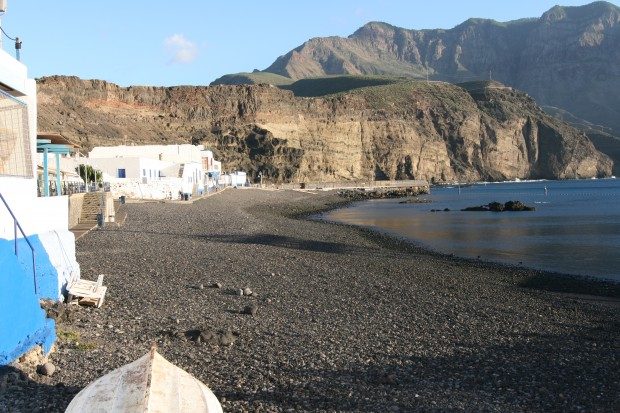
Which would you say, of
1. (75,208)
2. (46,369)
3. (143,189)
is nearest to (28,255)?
(46,369)

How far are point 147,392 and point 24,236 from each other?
5112 mm

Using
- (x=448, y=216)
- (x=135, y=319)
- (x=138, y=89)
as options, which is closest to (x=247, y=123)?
(x=138, y=89)

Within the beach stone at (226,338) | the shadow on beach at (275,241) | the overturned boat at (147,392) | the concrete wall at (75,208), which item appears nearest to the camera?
the overturned boat at (147,392)

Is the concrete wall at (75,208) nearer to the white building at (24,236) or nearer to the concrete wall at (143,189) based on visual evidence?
the white building at (24,236)

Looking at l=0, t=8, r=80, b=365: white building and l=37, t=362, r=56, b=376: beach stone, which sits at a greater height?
l=0, t=8, r=80, b=365: white building

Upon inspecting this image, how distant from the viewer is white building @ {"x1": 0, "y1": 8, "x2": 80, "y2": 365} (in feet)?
23.8

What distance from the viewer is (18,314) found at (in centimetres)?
730

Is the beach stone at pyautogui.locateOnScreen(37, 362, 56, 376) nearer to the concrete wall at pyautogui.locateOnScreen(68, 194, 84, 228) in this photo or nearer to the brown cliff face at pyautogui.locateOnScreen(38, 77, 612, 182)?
the concrete wall at pyautogui.locateOnScreen(68, 194, 84, 228)

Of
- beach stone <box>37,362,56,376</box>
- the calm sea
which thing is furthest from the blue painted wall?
the calm sea

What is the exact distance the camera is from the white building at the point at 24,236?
23.8ft

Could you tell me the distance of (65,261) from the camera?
11062 millimetres

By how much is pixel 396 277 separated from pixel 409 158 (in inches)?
4449

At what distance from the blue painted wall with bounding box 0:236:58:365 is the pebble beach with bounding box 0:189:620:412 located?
315 millimetres

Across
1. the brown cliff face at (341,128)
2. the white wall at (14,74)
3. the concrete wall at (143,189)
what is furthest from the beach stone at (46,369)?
the brown cliff face at (341,128)
